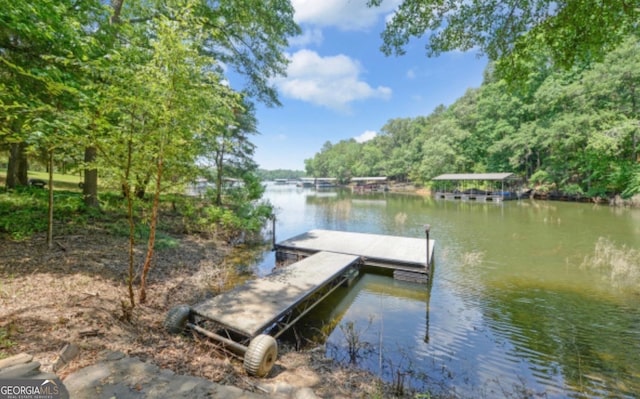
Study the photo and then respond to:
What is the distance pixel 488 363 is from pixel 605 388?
126 cm

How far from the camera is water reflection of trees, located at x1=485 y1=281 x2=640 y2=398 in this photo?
3637 millimetres

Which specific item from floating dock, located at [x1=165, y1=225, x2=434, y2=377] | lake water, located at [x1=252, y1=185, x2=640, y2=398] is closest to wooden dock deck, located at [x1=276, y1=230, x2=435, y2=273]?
floating dock, located at [x1=165, y1=225, x2=434, y2=377]

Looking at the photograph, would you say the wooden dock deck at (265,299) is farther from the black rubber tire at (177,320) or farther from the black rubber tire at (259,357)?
the black rubber tire at (259,357)

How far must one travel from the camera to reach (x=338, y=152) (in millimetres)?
84188

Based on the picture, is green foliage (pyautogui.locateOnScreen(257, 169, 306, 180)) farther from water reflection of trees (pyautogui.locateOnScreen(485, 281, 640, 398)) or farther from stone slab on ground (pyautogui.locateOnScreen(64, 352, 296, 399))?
stone slab on ground (pyautogui.locateOnScreen(64, 352, 296, 399))

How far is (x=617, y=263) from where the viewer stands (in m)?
7.65

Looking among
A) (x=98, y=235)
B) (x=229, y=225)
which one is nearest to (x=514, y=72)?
(x=229, y=225)

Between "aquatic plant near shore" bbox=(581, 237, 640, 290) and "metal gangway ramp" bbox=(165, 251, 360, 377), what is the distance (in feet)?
24.0

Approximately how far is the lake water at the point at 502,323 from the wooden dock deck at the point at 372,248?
19.8 inches

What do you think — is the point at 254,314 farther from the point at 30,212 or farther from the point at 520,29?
the point at 30,212

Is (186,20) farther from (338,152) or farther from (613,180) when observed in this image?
(338,152)

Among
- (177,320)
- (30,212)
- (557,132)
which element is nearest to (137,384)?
(177,320)

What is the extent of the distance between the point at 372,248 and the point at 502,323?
158 inches

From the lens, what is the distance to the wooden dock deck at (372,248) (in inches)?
293
